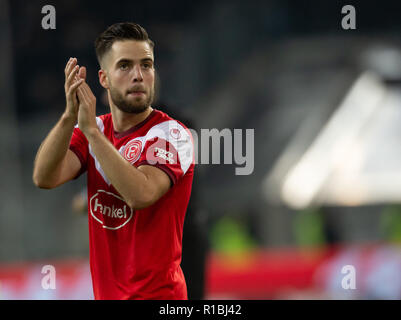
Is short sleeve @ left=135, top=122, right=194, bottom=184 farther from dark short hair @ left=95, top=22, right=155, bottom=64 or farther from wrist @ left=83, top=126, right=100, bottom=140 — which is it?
dark short hair @ left=95, top=22, right=155, bottom=64

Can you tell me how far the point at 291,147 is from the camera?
12398 millimetres

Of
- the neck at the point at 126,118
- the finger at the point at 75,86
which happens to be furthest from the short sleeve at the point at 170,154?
the finger at the point at 75,86

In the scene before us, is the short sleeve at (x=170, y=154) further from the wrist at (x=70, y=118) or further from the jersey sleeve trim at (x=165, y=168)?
the wrist at (x=70, y=118)

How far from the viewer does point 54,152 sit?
285cm

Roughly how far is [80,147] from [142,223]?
1.49ft

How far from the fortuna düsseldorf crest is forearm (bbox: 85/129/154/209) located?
202 millimetres

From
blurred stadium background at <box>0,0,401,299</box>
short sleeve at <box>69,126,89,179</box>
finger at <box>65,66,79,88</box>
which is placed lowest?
short sleeve at <box>69,126,89,179</box>

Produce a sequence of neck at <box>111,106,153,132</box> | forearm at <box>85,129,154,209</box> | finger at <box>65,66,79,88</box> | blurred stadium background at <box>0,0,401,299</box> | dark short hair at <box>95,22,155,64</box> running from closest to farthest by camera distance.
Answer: forearm at <box>85,129,154,209</box> < finger at <box>65,66,79,88</box> < dark short hair at <box>95,22,155,64</box> < neck at <box>111,106,153,132</box> < blurred stadium background at <box>0,0,401,299</box>

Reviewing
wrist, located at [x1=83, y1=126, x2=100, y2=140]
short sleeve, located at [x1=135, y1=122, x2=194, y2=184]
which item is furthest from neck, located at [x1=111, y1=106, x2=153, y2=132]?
wrist, located at [x1=83, y1=126, x2=100, y2=140]

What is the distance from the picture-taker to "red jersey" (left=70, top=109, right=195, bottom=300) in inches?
113

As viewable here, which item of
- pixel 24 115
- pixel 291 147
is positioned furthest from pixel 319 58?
pixel 24 115

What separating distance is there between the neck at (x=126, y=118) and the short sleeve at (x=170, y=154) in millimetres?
115

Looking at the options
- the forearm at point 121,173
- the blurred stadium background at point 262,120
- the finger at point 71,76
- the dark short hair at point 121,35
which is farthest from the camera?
the blurred stadium background at point 262,120

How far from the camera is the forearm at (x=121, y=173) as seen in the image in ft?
8.58
